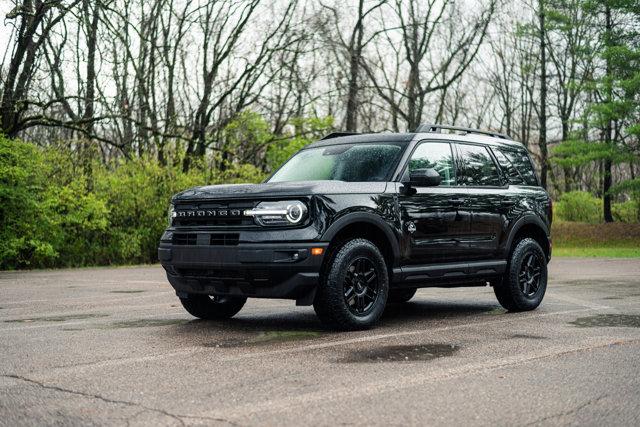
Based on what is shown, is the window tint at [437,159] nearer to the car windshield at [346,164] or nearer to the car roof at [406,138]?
the car roof at [406,138]

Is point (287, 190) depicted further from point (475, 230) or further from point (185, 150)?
point (185, 150)

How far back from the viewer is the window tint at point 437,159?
8406 mm

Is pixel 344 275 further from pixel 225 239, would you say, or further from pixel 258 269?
pixel 225 239

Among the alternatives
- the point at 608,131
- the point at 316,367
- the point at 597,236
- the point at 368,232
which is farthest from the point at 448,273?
the point at 608,131

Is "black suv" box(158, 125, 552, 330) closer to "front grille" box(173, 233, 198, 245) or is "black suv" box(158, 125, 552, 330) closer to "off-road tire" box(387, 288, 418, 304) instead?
"front grille" box(173, 233, 198, 245)

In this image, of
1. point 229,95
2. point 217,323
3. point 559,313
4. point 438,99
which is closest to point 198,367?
point 217,323

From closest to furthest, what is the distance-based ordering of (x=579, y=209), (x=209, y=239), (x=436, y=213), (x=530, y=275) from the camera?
(x=209, y=239)
(x=436, y=213)
(x=530, y=275)
(x=579, y=209)

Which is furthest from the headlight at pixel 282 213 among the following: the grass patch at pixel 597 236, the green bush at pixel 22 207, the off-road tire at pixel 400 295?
the grass patch at pixel 597 236

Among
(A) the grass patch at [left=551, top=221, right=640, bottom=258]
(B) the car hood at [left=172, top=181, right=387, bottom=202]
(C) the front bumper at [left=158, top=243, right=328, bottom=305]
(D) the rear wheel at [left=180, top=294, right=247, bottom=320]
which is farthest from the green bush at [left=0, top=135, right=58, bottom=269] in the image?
(A) the grass patch at [left=551, top=221, right=640, bottom=258]

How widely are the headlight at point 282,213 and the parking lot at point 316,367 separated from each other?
41.7 inches

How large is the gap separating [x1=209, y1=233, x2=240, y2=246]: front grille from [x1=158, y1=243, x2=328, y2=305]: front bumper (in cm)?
5

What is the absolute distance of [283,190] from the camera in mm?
7246

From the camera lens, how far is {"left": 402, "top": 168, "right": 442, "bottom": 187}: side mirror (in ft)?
25.9

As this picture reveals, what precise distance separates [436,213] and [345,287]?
4.97 ft
